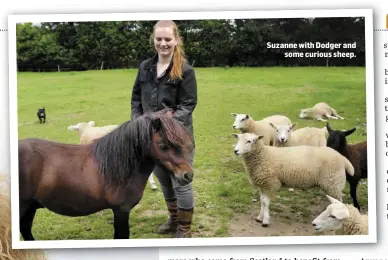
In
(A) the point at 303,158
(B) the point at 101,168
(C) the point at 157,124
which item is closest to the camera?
(C) the point at 157,124

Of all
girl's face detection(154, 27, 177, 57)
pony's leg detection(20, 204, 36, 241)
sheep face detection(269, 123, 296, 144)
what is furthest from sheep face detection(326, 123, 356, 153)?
pony's leg detection(20, 204, 36, 241)

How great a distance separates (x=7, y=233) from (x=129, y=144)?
108cm

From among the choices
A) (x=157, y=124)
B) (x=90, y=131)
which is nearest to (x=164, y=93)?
(x=157, y=124)

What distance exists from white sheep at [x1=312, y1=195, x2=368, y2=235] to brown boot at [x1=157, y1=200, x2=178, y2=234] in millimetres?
910

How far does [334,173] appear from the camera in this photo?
2.95m

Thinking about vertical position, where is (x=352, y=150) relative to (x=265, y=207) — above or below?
above

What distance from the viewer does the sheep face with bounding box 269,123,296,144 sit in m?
3.01

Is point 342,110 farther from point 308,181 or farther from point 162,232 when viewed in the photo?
point 162,232

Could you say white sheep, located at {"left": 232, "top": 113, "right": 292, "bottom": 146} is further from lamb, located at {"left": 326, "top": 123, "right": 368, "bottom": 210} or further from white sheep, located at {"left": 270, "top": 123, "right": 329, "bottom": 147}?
lamb, located at {"left": 326, "top": 123, "right": 368, "bottom": 210}

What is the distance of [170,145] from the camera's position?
271 cm

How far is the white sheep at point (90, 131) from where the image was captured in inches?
116

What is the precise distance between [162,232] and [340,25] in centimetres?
181

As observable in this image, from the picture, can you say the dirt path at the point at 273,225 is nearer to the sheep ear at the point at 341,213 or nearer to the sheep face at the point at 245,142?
the sheep ear at the point at 341,213

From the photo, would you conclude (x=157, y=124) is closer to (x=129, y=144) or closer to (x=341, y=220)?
(x=129, y=144)
